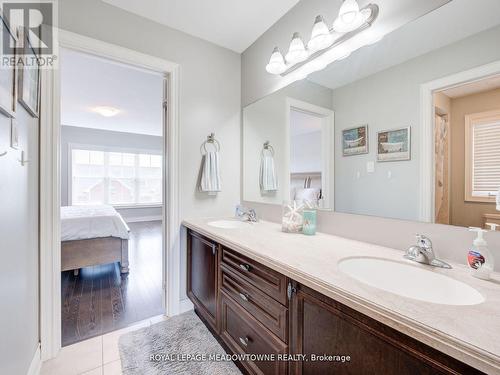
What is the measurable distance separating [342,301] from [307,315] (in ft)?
0.77

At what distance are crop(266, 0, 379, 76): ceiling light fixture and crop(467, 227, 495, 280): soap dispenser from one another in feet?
3.76

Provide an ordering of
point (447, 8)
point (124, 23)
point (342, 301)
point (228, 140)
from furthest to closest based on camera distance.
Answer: point (228, 140) < point (124, 23) < point (447, 8) < point (342, 301)

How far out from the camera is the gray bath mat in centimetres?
145

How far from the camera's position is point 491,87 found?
3.05ft

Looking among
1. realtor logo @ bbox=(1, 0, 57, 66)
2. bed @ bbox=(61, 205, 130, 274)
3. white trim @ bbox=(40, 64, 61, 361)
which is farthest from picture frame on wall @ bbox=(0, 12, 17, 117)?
bed @ bbox=(61, 205, 130, 274)

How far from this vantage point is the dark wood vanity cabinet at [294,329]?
650 millimetres

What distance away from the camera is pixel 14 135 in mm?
1066

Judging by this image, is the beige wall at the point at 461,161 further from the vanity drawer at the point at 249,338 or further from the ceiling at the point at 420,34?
the vanity drawer at the point at 249,338

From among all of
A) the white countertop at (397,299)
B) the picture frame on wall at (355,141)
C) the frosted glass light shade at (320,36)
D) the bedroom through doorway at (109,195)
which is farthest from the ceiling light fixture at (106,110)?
the picture frame on wall at (355,141)

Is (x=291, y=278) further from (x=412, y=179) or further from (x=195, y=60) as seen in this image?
(x=195, y=60)

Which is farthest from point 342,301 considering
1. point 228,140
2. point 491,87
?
point 228,140

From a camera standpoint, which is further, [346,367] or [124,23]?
[124,23]

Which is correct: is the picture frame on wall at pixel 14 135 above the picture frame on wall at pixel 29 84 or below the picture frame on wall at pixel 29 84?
below

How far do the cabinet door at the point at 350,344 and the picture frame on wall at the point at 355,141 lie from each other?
0.92 metres
